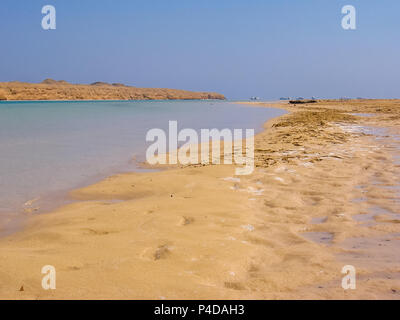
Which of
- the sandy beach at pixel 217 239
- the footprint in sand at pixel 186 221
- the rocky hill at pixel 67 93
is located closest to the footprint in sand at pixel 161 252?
the sandy beach at pixel 217 239

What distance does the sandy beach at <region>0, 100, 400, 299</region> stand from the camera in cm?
228

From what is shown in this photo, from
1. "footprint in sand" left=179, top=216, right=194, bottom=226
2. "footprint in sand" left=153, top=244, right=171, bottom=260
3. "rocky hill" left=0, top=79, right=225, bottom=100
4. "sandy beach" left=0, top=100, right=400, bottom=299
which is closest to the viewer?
"sandy beach" left=0, top=100, right=400, bottom=299

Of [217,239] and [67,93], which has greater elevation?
[67,93]

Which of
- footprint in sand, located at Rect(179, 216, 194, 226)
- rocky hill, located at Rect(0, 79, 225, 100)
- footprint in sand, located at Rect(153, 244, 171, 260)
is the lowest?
footprint in sand, located at Rect(153, 244, 171, 260)

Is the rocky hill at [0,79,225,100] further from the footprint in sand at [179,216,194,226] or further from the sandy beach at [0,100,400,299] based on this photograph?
the footprint in sand at [179,216,194,226]

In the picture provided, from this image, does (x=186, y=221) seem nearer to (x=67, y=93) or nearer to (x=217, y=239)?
(x=217, y=239)

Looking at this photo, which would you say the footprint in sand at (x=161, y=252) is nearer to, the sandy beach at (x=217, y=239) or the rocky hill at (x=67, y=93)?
the sandy beach at (x=217, y=239)

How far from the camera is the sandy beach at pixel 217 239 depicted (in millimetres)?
2281

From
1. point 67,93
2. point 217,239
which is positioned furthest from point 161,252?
point 67,93

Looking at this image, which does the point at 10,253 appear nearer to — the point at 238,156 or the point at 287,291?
the point at 287,291

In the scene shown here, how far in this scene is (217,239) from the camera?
10.5 ft

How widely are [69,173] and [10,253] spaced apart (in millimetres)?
3895

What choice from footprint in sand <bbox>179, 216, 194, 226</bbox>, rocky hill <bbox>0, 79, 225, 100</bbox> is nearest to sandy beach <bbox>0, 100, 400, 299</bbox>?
footprint in sand <bbox>179, 216, 194, 226</bbox>
